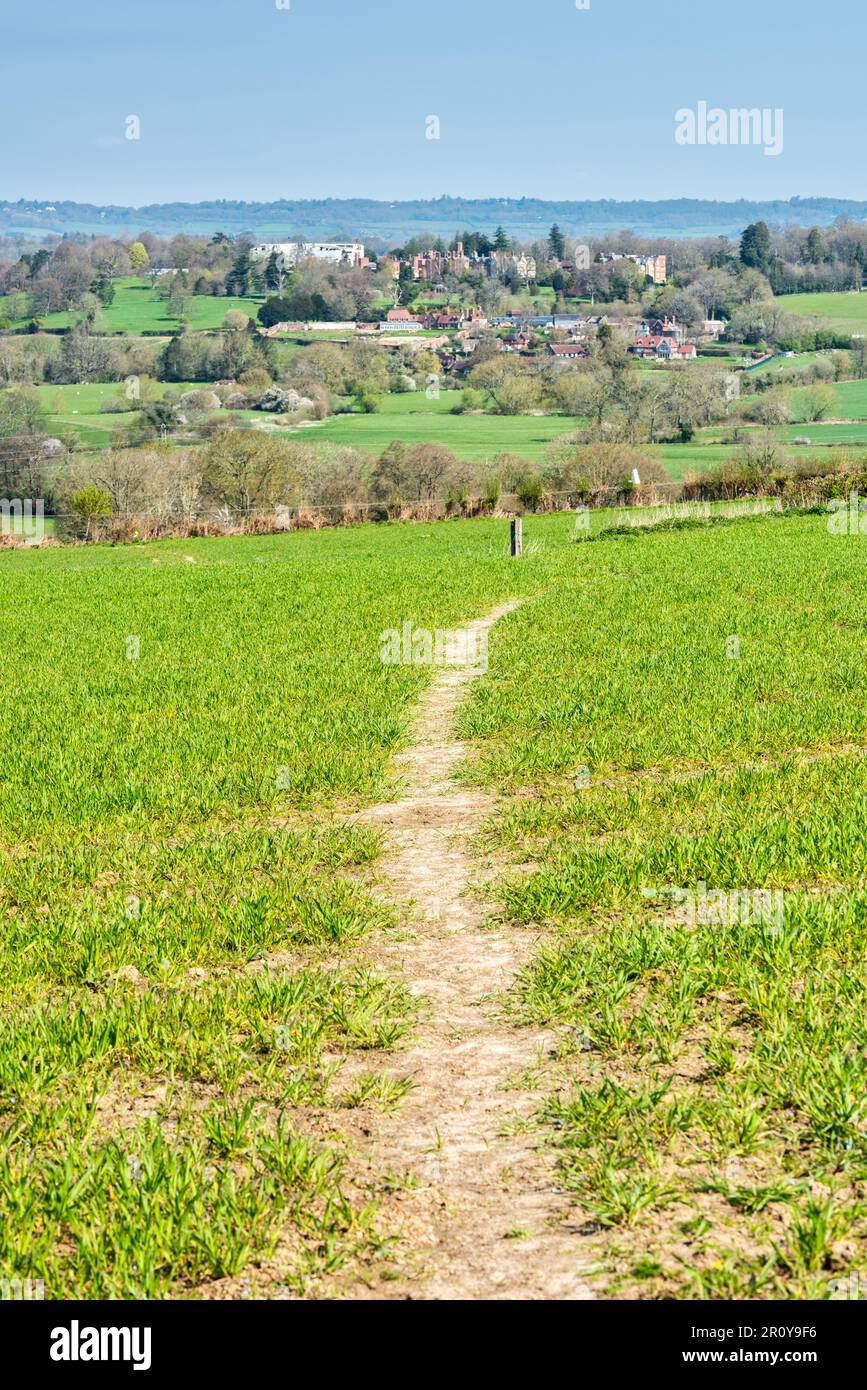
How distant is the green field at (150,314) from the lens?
16588cm

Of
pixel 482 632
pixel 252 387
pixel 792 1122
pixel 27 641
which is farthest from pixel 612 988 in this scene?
pixel 252 387

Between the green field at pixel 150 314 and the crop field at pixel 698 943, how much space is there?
15985cm

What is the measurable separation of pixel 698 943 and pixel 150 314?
7381 inches

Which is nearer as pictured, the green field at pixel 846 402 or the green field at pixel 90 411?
the green field at pixel 90 411

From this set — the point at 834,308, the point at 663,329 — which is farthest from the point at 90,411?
the point at 834,308

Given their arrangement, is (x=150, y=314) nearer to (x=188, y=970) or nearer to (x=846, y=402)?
(x=846, y=402)

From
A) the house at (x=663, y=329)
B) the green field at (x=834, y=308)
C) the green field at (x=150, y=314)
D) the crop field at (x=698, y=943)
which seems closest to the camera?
the crop field at (x=698, y=943)

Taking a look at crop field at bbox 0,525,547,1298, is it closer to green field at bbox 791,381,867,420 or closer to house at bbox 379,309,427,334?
green field at bbox 791,381,867,420

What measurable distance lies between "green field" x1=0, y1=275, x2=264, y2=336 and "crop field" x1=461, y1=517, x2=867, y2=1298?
160 m

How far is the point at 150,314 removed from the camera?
178 m

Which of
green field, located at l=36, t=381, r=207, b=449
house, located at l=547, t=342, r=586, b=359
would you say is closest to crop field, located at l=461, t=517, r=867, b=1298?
green field, located at l=36, t=381, r=207, b=449

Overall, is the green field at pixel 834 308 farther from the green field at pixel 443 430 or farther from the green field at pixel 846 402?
the green field at pixel 443 430

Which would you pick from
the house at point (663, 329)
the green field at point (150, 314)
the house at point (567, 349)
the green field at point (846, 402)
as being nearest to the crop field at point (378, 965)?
the green field at point (846, 402)
